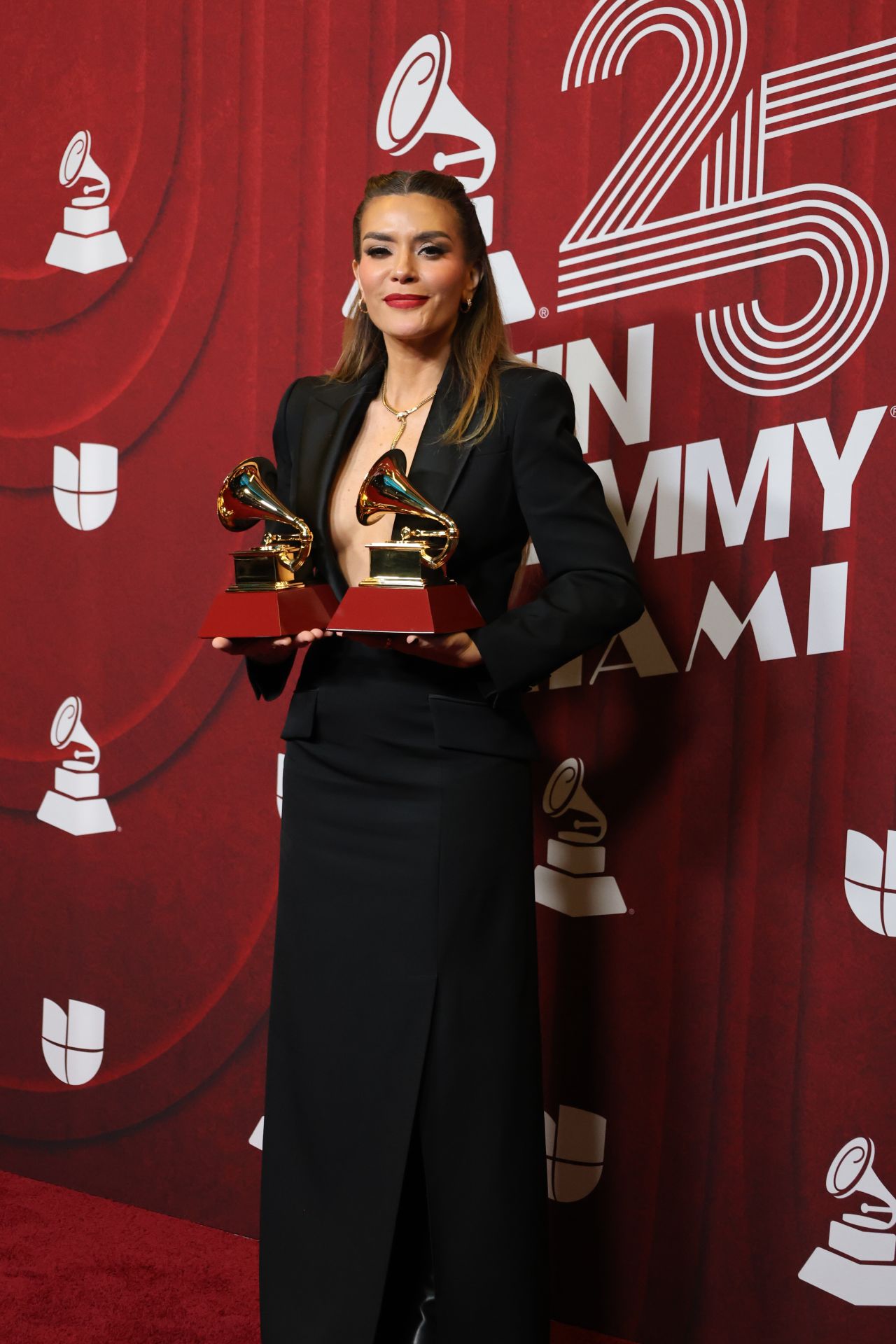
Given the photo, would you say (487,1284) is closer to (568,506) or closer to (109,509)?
(568,506)

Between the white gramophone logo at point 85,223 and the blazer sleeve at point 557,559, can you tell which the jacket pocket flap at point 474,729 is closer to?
the blazer sleeve at point 557,559

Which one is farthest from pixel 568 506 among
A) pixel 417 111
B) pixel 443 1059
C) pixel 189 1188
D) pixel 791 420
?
pixel 189 1188

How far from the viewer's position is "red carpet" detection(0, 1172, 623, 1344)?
241 cm

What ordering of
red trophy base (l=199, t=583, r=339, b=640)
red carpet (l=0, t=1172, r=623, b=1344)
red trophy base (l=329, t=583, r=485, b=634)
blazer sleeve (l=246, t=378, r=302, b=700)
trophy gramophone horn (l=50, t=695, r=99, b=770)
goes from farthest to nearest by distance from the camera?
trophy gramophone horn (l=50, t=695, r=99, b=770) → red carpet (l=0, t=1172, r=623, b=1344) → blazer sleeve (l=246, t=378, r=302, b=700) → red trophy base (l=199, t=583, r=339, b=640) → red trophy base (l=329, t=583, r=485, b=634)

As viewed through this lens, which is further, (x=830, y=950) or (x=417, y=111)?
(x=417, y=111)

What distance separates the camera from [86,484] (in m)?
3.05

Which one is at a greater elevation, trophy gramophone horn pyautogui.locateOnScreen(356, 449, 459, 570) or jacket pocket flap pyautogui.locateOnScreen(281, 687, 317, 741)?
trophy gramophone horn pyautogui.locateOnScreen(356, 449, 459, 570)

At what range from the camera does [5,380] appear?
3.13m

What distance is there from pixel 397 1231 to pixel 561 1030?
0.59m

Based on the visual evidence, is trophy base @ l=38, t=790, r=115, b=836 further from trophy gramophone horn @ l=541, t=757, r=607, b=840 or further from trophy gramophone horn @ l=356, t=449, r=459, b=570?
trophy gramophone horn @ l=356, t=449, r=459, b=570

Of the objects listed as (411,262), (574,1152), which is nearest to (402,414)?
(411,262)

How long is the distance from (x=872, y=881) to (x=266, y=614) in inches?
45.4

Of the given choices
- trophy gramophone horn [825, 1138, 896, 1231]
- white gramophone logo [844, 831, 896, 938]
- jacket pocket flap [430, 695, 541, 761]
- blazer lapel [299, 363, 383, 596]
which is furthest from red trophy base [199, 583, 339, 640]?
trophy gramophone horn [825, 1138, 896, 1231]

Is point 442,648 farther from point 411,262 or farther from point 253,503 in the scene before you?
point 411,262
